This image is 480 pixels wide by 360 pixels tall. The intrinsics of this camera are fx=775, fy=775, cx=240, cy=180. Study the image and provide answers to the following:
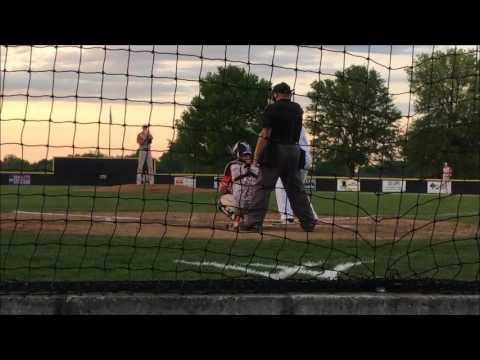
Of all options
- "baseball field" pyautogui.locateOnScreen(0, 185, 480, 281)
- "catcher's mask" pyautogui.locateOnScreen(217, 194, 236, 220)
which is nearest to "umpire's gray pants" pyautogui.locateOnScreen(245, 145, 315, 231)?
"baseball field" pyautogui.locateOnScreen(0, 185, 480, 281)

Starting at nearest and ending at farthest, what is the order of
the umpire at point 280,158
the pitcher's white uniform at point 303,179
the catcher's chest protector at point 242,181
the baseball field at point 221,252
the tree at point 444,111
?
1. the tree at point 444,111
2. the baseball field at point 221,252
3. the umpire at point 280,158
4. the pitcher's white uniform at point 303,179
5. the catcher's chest protector at point 242,181

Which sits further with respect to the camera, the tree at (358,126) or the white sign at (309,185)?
the white sign at (309,185)

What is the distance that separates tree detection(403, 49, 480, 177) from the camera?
19.0ft

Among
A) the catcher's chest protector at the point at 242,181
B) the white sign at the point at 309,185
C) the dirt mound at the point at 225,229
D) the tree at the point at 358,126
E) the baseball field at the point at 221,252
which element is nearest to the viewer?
the baseball field at the point at 221,252

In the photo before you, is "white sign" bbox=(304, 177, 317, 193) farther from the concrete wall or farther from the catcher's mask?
the concrete wall

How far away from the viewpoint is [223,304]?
10.3 ft

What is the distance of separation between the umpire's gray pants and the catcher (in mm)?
171

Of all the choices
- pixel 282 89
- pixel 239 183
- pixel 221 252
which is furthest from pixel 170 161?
pixel 221 252

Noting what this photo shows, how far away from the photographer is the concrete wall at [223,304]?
10.2 ft

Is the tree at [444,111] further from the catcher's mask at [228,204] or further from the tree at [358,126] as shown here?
the catcher's mask at [228,204]

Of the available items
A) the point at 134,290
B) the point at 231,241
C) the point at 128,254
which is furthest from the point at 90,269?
the point at 134,290

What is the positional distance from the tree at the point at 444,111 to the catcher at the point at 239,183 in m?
2.41

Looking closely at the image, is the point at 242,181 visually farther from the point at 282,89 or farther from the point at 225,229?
the point at 282,89

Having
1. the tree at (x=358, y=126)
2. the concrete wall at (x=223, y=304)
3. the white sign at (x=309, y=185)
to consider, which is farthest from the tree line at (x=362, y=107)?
the concrete wall at (x=223, y=304)
